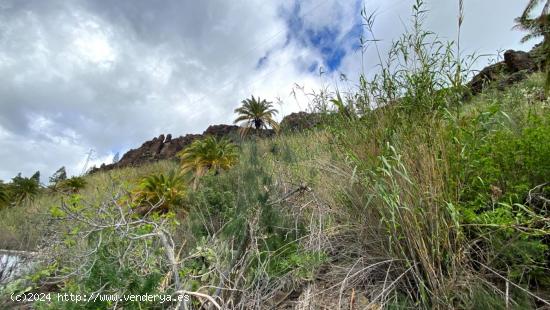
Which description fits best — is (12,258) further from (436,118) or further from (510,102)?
(510,102)

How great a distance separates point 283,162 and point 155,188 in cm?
784

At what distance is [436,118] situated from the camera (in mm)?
2010

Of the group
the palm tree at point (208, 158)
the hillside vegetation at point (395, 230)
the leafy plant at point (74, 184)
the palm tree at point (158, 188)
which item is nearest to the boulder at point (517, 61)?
the palm tree at point (208, 158)

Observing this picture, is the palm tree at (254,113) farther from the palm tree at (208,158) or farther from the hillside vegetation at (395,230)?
the hillside vegetation at (395,230)

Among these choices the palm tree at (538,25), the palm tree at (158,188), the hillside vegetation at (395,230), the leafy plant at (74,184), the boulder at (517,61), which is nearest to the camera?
the hillside vegetation at (395,230)

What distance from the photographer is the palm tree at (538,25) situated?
26.2 ft

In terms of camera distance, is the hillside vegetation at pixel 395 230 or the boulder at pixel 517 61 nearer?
the hillside vegetation at pixel 395 230

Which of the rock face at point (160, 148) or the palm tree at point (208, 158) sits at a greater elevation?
the rock face at point (160, 148)

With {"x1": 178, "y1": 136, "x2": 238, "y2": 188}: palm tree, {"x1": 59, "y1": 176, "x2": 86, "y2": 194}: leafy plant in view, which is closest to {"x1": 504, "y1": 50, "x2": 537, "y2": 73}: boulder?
{"x1": 178, "y1": 136, "x2": 238, "y2": 188}: palm tree

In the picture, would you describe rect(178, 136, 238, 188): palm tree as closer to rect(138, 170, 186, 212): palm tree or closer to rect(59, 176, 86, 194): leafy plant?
rect(138, 170, 186, 212): palm tree

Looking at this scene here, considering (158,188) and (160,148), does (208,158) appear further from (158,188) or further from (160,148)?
(160,148)

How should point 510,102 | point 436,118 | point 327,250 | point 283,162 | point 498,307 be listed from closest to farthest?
point 498,307, point 436,118, point 327,250, point 510,102, point 283,162

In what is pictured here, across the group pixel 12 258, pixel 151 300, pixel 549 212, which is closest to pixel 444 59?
pixel 549 212

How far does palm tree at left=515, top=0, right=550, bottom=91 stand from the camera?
7980 mm
